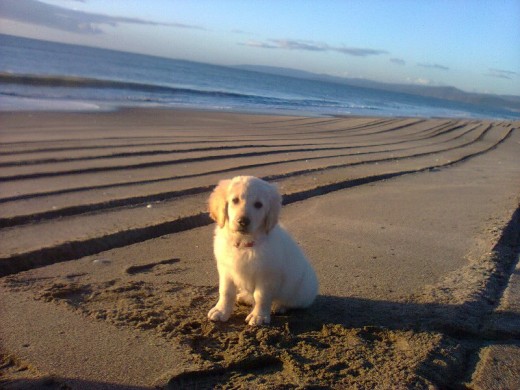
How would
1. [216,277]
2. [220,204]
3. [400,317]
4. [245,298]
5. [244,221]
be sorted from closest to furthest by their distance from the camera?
[244,221] < [220,204] < [400,317] < [245,298] < [216,277]

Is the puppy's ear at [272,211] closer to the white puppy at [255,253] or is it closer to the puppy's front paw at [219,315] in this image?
the white puppy at [255,253]

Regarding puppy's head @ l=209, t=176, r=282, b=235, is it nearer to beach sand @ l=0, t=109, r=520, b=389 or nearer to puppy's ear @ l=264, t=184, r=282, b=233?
puppy's ear @ l=264, t=184, r=282, b=233

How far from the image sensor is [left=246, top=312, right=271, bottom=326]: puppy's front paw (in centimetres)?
352

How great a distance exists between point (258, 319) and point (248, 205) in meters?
0.74

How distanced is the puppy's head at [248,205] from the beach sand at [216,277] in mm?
650

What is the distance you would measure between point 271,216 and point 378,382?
1141mm

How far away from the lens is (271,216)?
3443mm

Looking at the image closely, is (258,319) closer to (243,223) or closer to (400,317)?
(243,223)

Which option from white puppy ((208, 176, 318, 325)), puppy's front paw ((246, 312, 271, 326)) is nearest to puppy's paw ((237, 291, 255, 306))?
white puppy ((208, 176, 318, 325))

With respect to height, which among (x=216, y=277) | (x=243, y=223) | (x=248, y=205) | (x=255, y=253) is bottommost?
(x=216, y=277)

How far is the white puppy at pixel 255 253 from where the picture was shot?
11.2ft

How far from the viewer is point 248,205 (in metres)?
3.38

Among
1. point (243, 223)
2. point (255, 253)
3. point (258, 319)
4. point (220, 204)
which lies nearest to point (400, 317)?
point (258, 319)

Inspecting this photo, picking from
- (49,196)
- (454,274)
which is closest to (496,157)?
(454,274)
